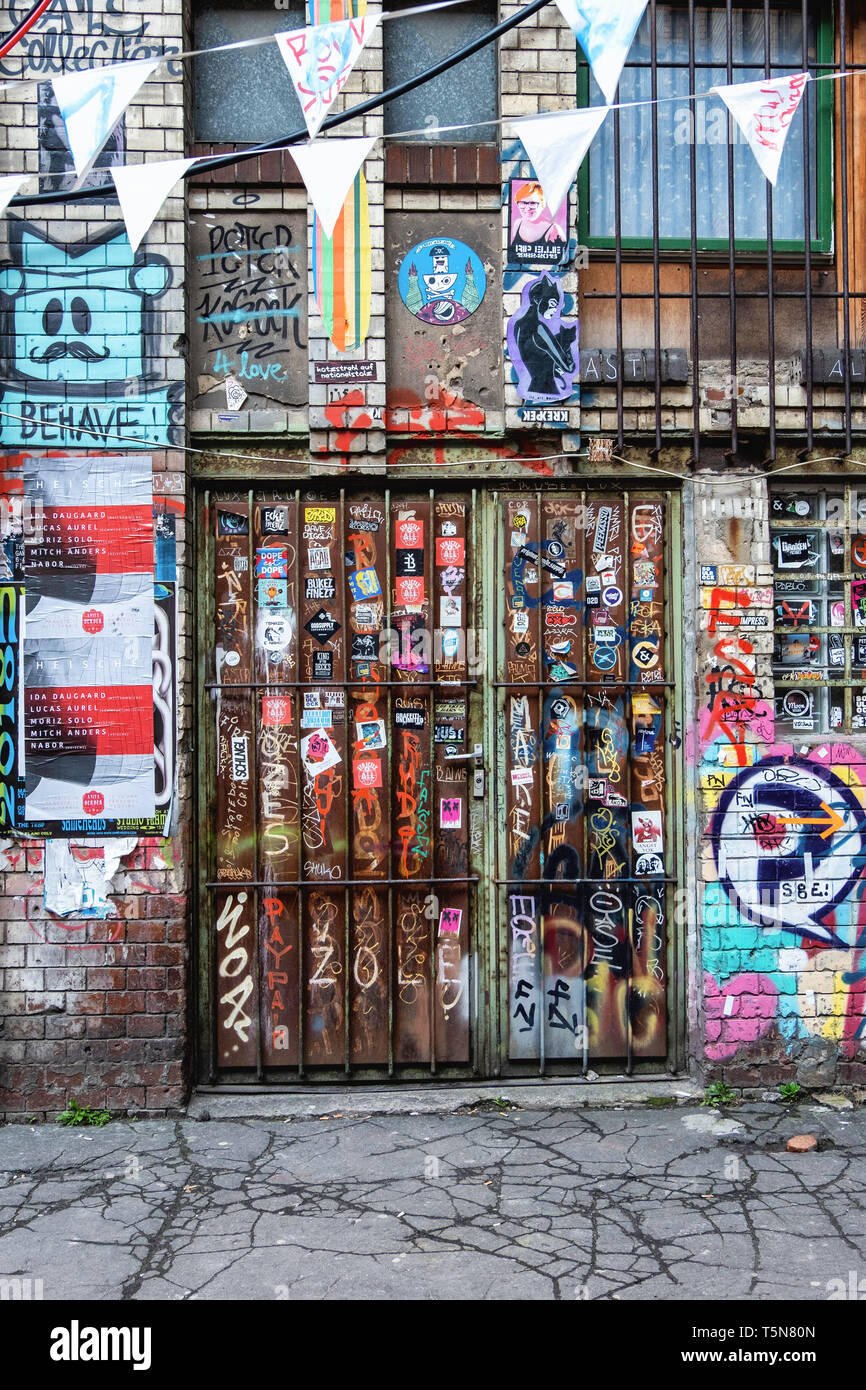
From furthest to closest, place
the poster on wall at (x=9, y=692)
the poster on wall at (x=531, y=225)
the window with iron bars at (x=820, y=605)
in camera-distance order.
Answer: the window with iron bars at (x=820, y=605) < the poster on wall at (x=531, y=225) < the poster on wall at (x=9, y=692)

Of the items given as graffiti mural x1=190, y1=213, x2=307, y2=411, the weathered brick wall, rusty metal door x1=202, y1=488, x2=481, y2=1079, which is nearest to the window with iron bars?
rusty metal door x1=202, y1=488, x2=481, y2=1079

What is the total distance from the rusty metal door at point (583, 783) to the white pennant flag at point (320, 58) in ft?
6.36

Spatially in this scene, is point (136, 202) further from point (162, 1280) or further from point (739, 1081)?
point (739, 1081)

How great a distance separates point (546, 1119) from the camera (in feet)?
16.5

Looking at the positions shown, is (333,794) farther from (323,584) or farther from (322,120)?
(322,120)

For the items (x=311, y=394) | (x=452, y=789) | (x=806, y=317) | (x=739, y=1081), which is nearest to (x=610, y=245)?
(x=806, y=317)

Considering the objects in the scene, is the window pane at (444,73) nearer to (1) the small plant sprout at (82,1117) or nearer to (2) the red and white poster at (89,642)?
(2) the red and white poster at (89,642)

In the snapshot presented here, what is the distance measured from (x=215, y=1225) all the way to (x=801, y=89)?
4.88 meters

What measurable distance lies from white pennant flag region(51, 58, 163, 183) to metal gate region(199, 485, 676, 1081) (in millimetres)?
1642

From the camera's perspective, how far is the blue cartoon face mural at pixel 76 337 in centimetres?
509

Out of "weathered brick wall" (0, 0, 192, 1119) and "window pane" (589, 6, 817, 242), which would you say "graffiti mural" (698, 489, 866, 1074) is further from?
"weathered brick wall" (0, 0, 192, 1119)

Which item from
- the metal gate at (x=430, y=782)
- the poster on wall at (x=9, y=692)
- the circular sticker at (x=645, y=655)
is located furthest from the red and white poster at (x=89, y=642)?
the circular sticker at (x=645, y=655)

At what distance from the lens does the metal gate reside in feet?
17.4

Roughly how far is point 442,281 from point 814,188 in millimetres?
1974
